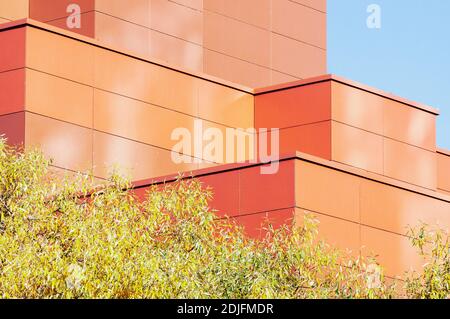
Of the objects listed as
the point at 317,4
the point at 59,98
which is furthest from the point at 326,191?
the point at 317,4

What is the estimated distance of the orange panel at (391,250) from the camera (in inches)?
1029

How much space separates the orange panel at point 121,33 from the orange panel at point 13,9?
2.17 meters

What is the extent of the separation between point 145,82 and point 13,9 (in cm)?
552

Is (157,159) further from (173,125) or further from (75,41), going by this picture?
(75,41)

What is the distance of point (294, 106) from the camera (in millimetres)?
31812

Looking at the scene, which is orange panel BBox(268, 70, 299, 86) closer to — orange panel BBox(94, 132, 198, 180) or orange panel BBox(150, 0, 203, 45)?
orange panel BBox(150, 0, 203, 45)

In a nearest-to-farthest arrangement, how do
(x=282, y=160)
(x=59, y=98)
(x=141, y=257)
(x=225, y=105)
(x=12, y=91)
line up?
(x=141, y=257), (x=282, y=160), (x=12, y=91), (x=59, y=98), (x=225, y=105)

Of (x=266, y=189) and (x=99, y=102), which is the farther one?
(x=99, y=102)

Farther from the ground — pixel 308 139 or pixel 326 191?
pixel 308 139

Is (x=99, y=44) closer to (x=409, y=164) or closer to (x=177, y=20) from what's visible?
(x=177, y=20)

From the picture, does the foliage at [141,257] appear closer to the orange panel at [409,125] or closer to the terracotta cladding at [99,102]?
the terracotta cladding at [99,102]

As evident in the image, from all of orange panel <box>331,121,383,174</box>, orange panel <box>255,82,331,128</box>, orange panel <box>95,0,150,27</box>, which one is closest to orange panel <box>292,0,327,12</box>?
orange panel <box>95,0,150,27</box>

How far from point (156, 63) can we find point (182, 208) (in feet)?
34.1

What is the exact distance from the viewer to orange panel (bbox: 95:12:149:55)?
111 ft
